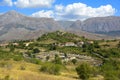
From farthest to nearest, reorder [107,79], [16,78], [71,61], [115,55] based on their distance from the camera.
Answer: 1. [115,55]
2. [71,61]
3. [107,79]
4. [16,78]

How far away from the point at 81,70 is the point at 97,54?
126m

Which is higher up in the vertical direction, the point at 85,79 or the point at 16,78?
the point at 16,78

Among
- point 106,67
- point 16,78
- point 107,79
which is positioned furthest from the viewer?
point 106,67

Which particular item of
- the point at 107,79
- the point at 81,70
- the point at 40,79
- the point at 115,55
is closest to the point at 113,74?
the point at 107,79

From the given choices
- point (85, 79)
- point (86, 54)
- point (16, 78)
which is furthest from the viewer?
point (86, 54)

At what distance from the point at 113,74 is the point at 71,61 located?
102 metres

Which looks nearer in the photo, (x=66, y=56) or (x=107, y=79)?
(x=107, y=79)

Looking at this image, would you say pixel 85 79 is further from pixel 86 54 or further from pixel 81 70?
pixel 86 54

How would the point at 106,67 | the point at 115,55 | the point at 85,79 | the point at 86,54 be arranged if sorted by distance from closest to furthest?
1. the point at 85,79
2. the point at 106,67
3. the point at 115,55
4. the point at 86,54

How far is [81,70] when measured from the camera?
73.1 meters

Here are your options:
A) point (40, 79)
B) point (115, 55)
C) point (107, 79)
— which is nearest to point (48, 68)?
point (107, 79)

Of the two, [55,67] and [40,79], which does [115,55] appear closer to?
[55,67]

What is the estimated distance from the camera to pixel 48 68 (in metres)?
74.8

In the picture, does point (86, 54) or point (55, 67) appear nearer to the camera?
point (55, 67)
